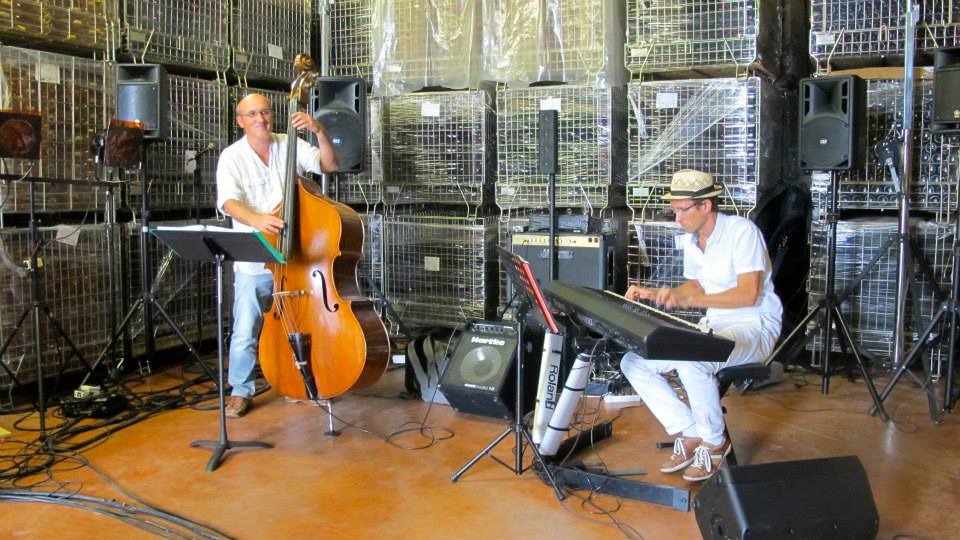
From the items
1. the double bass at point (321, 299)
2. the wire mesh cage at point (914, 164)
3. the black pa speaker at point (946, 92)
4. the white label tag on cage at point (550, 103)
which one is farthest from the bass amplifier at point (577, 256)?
the black pa speaker at point (946, 92)

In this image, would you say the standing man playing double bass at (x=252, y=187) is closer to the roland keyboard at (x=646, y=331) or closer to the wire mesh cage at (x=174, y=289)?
the wire mesh cage at (x=174, y=289)

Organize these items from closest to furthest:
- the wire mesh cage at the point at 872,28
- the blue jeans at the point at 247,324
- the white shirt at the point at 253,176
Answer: the white shirt at the point at 253,176 < the blue jeans at the point at 247,324 < the wire mesh cage at the point at 872,28

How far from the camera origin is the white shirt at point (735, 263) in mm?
3990

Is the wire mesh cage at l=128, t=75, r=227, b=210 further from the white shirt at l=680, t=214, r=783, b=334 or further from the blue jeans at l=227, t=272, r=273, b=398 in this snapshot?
the white shirt at l=680, t=214, r=783, b=334

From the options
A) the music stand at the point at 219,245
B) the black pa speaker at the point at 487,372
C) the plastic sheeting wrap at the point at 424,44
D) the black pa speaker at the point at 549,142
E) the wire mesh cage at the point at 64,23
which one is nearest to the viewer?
the music stand at the point at 219,245

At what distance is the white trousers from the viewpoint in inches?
146

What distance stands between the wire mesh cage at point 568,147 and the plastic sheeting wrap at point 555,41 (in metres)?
0.10

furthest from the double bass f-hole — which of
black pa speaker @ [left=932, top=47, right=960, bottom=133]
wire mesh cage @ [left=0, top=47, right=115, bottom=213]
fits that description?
black pa speaker @ [left=932, top=47, right=960, bottom=133]

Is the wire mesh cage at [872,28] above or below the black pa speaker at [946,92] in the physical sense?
above

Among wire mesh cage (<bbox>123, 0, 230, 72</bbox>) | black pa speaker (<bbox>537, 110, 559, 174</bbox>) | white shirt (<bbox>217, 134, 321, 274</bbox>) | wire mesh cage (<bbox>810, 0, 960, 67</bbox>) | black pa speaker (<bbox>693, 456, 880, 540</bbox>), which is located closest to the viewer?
black pa speaker (<bbox>693, 456, 880, 540</bbox>)

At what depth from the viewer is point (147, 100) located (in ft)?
17.6

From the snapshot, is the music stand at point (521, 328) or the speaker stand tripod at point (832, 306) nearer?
the music stand at point (521, 328)

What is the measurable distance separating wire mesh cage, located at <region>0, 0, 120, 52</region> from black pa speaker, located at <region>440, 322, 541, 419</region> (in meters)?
2.97

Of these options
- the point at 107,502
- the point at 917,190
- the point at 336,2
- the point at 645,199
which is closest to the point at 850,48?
the point at 917,190
